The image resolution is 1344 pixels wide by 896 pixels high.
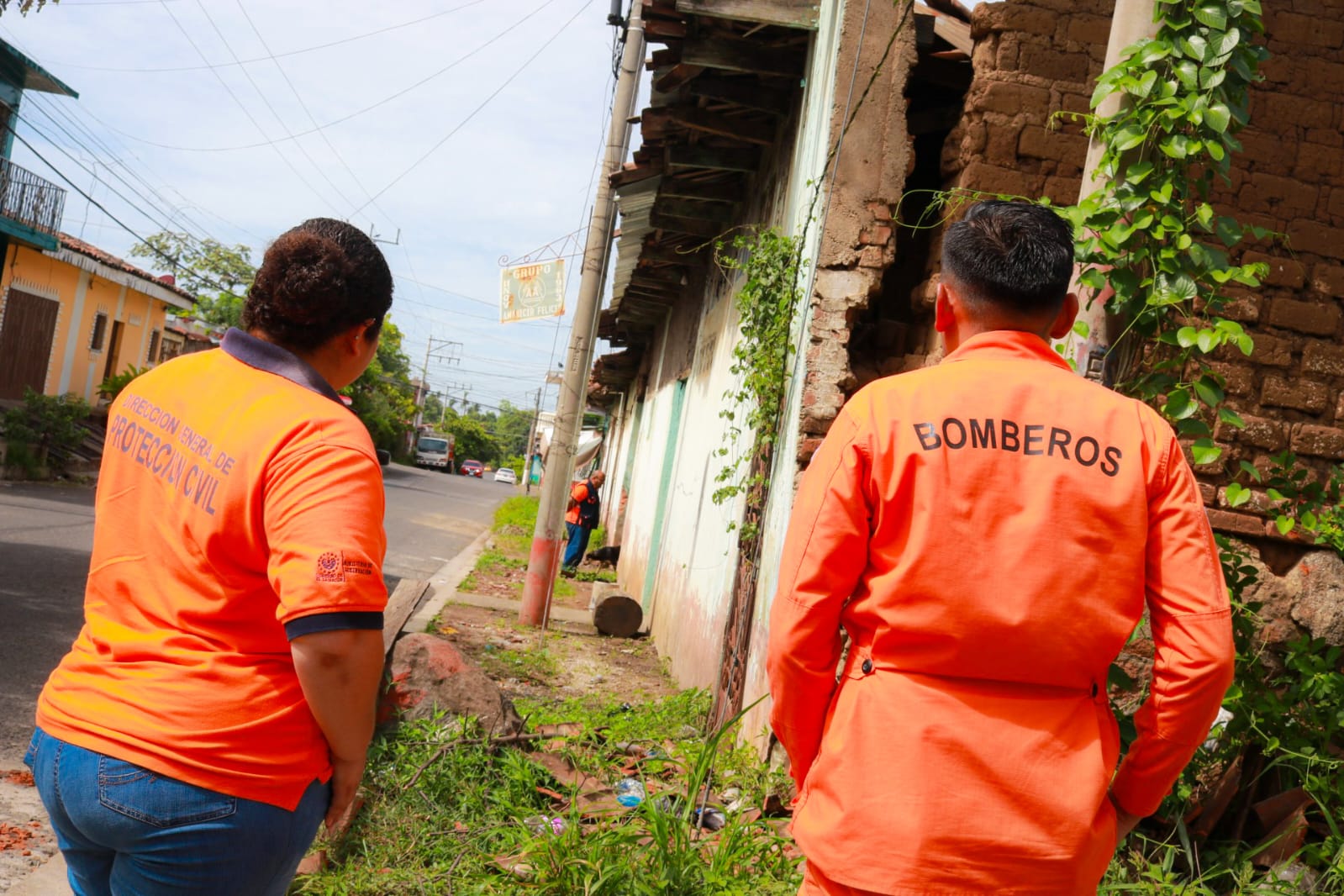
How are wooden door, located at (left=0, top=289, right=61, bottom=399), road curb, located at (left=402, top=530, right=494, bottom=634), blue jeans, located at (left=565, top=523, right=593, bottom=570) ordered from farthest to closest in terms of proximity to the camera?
wooden door, located at (left=0, top=289, right=61, bottom=399) < blue jeans, located at (left=565, top=523, right=593, bottom=570) < road curb, located at (left=402, top=530, right=494, bottom=634)

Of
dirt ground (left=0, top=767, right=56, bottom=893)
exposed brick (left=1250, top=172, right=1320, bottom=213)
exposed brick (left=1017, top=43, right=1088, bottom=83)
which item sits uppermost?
exposed brick (left=1017, top=43, right=1088, bottom=83)

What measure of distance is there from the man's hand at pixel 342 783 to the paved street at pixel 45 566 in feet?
11.7

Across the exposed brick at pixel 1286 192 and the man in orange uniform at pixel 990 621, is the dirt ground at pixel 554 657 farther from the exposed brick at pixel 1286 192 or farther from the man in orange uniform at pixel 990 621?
the man in orange uniform at pixel 990 621

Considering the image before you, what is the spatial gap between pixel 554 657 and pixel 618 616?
1.48 m

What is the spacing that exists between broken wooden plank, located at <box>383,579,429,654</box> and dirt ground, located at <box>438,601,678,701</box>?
70.3 inches

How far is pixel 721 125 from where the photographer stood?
25.5 ft

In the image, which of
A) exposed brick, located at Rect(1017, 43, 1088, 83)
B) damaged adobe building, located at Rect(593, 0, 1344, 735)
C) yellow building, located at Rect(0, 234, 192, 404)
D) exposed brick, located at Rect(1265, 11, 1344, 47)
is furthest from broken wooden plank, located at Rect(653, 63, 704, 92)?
yellow building, located at Rect(0, 234, 192, 404)

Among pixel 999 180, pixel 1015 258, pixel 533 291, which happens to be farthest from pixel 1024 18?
pixel 533 291

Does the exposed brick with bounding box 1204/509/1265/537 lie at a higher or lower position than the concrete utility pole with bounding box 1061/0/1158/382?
lower

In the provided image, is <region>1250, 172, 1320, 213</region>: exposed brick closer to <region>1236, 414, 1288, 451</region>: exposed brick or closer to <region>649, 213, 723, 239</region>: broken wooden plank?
<region>1236, 414, 1288, 451</region>: exposed brick

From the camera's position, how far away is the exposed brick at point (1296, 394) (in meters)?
4.66

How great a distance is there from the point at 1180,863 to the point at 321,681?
3.27 m

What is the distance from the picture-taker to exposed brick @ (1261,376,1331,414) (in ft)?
15.3

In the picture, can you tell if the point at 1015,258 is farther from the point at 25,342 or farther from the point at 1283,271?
the point at 25,342
